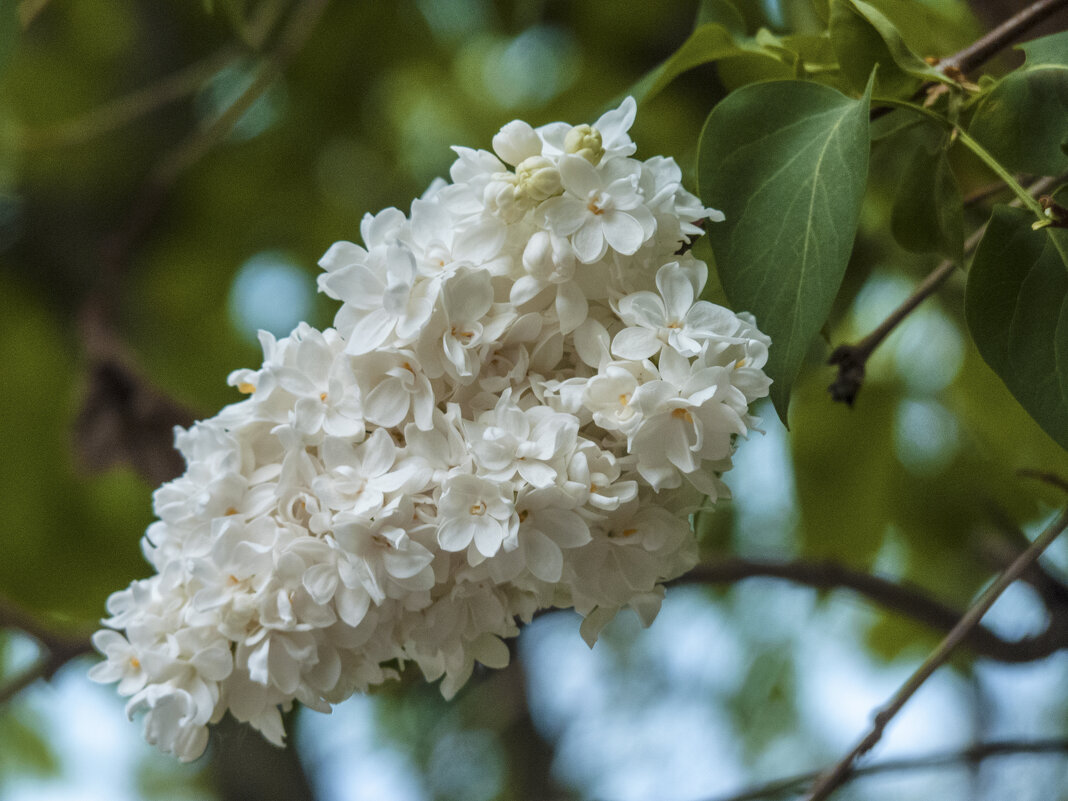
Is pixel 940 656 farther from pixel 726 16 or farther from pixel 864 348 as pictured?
pixel 726 16

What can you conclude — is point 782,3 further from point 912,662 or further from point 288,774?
point 288,774

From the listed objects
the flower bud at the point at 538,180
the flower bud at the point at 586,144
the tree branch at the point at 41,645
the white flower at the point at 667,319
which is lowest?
the tree branch at the point at 41,645

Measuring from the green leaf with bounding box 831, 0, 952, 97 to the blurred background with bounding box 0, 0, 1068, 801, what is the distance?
0.98 ft

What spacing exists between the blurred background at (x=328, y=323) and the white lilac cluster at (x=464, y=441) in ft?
1.33

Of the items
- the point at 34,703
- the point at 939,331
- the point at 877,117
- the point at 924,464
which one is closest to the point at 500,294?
the point at 877,117

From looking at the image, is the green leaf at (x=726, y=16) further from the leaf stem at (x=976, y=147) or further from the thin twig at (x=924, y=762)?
the thin twig at (x=924, y=762)

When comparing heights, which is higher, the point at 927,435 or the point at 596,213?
the point at 596,213

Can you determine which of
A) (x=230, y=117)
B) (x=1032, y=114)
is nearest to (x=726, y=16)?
(x=1032, y=114)

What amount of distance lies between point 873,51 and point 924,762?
492mm

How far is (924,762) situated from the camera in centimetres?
67

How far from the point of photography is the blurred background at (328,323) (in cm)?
93

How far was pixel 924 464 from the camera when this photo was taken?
99 cm

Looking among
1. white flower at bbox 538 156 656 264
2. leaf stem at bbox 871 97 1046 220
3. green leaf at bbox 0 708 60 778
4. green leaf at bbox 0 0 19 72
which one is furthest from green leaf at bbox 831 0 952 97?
green leaf at bbox 0 708 60 778

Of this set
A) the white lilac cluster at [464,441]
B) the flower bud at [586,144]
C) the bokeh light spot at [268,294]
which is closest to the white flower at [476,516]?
the white lilac cluster at [464,441]
